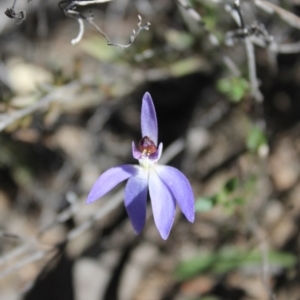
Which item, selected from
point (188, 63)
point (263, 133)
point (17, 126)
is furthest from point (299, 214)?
point (17, 126)

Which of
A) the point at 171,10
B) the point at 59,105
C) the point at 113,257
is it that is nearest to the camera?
the point at 59,105

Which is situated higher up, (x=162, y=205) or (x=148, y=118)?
(x=148, y=118)

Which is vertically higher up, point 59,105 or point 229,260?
point 59,105

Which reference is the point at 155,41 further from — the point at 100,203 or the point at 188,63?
the point at 100,203

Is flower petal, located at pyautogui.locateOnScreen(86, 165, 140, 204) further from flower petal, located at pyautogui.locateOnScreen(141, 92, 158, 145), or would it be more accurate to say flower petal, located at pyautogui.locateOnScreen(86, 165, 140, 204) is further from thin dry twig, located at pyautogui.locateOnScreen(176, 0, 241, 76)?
thin dry twig, located at pyautogui.locateOnScreen(176, 0, 241, 76)

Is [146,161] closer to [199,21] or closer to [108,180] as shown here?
[108,180]

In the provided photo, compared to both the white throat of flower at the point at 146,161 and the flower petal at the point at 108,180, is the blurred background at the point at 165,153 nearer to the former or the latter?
the white throat of flower at the point at 146,161

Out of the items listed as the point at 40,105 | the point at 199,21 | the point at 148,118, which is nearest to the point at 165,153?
the point at 40,105
